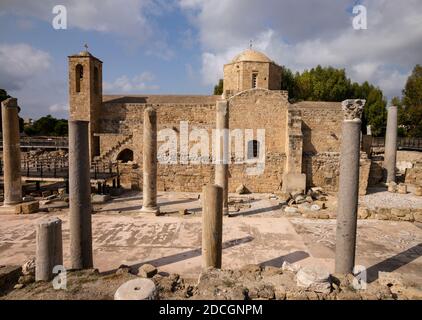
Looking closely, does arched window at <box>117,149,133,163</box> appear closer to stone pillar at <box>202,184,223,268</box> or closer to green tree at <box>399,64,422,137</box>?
stone pillar at <box>202,184,223,268</box>

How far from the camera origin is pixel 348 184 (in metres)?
5.81

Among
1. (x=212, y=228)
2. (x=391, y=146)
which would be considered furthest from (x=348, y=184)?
(x=391, y=146)

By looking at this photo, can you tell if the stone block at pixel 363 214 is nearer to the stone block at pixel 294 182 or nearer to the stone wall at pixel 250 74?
the stone block at pixel 294 182

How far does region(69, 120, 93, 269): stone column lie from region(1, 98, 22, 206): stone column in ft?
22.4

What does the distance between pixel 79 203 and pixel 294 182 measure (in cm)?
1154

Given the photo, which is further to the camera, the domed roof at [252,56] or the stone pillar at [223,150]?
the domed roof at [252,56]

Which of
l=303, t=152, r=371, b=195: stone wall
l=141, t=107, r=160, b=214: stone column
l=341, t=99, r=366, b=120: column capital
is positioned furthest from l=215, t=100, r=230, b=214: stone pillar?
l=303, t=152, r=371, b=195: stone wall

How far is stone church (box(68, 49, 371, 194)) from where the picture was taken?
50.0ft

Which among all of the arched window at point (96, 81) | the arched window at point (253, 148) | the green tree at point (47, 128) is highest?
the arched window at point (96, 81)

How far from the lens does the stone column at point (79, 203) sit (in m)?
5.93

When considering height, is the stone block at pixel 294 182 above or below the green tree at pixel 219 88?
below

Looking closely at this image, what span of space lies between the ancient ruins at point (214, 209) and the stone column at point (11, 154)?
43 mm

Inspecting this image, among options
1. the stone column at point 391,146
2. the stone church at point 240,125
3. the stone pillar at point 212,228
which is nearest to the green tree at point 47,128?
the stone church at point 240,125

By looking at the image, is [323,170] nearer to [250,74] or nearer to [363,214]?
[363,214]
